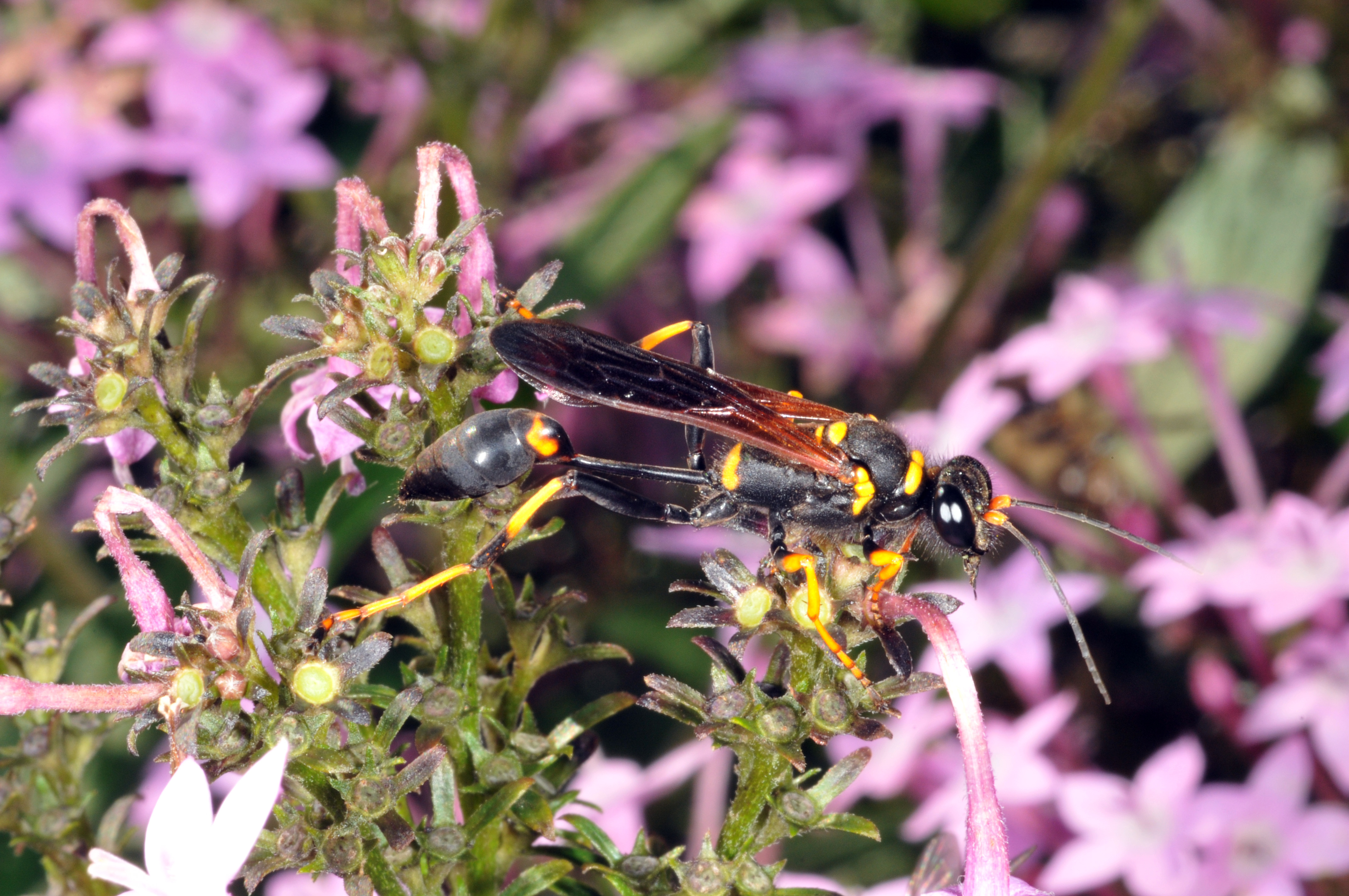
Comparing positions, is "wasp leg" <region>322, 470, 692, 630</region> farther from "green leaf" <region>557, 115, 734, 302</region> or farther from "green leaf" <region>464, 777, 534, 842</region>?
"green leaf" <region>557, 115, 734, 302</region>

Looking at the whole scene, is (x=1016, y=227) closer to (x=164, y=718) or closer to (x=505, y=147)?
(x=505, y=147)

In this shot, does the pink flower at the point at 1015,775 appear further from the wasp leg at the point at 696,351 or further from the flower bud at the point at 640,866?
the flower bud at the point at 640,866

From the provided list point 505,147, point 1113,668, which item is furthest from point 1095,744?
point 505,147

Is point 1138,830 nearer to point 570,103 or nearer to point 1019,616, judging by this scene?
point 1019,616

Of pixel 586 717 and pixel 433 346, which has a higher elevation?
pixel 433 346

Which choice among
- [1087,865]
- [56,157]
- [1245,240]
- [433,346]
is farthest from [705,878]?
[1245,240]

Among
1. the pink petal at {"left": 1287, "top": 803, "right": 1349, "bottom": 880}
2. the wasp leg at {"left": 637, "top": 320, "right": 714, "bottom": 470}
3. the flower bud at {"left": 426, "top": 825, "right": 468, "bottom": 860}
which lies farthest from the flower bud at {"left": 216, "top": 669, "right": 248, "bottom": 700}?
the pink petal at {"left": 1287, "top": 803, "right": 1349, "bottom": 880}
